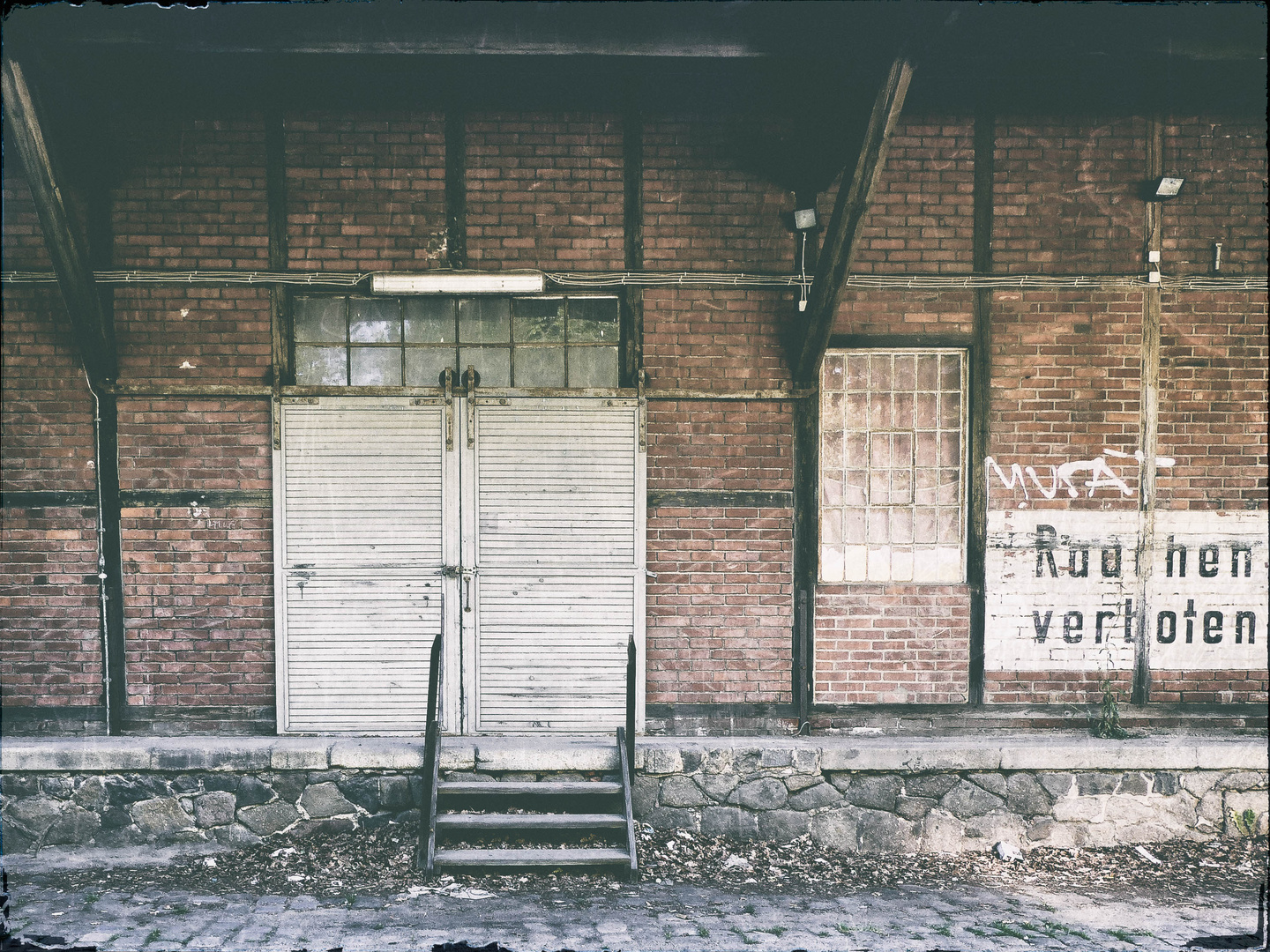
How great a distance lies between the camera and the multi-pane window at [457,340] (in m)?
4.99

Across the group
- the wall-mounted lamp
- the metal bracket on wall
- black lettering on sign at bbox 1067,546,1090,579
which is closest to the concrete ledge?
black lettering on sign at bbox 1067,546,1090,579

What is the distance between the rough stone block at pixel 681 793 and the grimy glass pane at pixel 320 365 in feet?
10.6

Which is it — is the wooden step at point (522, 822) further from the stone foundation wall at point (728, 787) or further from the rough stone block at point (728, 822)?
the rough stone block at point (728, 822)

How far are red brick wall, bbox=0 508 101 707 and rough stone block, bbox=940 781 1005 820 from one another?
17.7ft

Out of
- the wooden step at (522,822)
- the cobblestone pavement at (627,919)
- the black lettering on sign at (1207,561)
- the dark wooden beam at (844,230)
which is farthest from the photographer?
the black lettering on sign at (1207,561)

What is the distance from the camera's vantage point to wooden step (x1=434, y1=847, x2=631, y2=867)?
4250mm

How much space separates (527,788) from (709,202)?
148 inches

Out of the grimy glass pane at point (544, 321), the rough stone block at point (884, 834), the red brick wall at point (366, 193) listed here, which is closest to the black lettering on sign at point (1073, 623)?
the rough stone block at point (884, 834)

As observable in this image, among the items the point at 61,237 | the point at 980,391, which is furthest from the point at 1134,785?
the point at 61,237

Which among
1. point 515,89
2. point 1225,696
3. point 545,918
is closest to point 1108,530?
point 1225,696

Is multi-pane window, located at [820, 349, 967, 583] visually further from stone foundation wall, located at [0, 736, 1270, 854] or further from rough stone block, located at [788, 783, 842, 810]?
rough stone block, located at [788, 783, 842, 810]

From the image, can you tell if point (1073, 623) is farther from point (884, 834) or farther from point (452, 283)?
point (452, 283)

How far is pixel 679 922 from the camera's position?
3.90 metres

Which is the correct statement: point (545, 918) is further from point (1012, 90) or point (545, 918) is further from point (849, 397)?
point (1012, 90)
